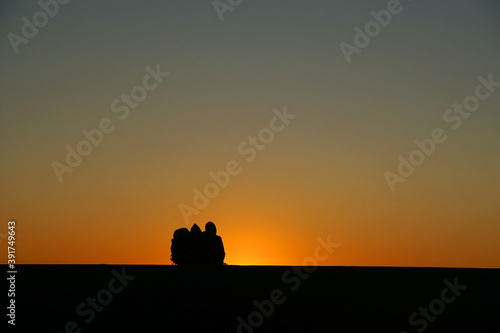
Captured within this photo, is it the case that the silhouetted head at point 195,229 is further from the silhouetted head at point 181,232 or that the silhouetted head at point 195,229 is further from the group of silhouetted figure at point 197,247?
the silhouetted head at point 181,232

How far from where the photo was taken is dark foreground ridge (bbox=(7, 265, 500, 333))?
1669 centimetres

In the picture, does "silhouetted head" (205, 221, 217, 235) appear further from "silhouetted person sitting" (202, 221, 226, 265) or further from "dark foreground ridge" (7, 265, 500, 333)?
"dark foreground ridge" (7, 265, 500, 333)

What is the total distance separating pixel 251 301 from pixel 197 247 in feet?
59.0

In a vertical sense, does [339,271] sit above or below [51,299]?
above

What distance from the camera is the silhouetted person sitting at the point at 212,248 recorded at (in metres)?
36.9

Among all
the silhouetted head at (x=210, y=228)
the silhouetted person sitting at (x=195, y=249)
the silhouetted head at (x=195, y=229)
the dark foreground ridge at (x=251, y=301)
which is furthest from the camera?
the silhouetted head at (x=195, y=229)

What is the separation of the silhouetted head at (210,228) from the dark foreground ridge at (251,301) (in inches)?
436

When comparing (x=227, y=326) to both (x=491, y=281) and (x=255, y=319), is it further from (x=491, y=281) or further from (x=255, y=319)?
(x=491, y=281)

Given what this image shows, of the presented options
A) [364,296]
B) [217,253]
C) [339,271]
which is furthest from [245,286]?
[217,253]

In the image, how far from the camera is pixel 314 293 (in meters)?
20.9

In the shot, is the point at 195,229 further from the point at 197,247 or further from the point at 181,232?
the point at 197,247


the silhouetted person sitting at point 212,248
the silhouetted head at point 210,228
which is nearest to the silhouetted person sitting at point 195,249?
the silhouetted person sitting at point 212,248

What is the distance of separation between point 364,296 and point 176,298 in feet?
18.4

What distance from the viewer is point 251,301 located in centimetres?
1950
